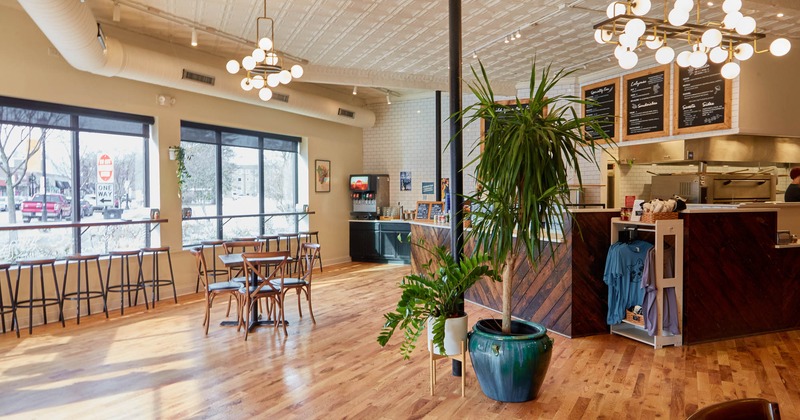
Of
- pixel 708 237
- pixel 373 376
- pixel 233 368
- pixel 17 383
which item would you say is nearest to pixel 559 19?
pixel 708 237

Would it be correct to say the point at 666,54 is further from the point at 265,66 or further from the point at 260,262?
the point at 260,262

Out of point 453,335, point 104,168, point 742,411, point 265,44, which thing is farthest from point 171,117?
point 742,411

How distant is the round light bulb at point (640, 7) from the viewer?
3600 mm

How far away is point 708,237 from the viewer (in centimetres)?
482

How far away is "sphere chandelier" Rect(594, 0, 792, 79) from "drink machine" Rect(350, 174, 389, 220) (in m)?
6.83

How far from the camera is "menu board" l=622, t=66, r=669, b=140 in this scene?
279 inches

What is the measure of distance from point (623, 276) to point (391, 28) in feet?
12.7

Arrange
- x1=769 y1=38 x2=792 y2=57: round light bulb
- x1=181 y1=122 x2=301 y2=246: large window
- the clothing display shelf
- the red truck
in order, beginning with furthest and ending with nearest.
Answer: x1=181 y1=122 x2=301 y2=246: large window → the red truck → the clothing display shelf → x1=769 y1=38 x2=792 y2=57: round light bulb

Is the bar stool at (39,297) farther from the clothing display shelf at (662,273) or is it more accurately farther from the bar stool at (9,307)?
the clothing display shelf at (662,273)

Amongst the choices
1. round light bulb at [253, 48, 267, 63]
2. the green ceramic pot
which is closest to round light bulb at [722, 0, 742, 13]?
the green ceramic pot

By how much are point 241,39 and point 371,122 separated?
4296mm

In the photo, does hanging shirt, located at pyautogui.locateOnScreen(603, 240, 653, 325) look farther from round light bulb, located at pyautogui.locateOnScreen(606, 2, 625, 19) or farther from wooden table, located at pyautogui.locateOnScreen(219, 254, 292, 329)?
wooden table, located at pyautogui.locateOnScreen(219, 254, 292, 329)

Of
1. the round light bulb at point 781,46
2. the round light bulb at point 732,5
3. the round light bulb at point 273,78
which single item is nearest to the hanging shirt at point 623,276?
the round light bulb at point 781,46

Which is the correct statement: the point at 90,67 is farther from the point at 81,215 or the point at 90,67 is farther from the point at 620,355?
the point at 620,355
